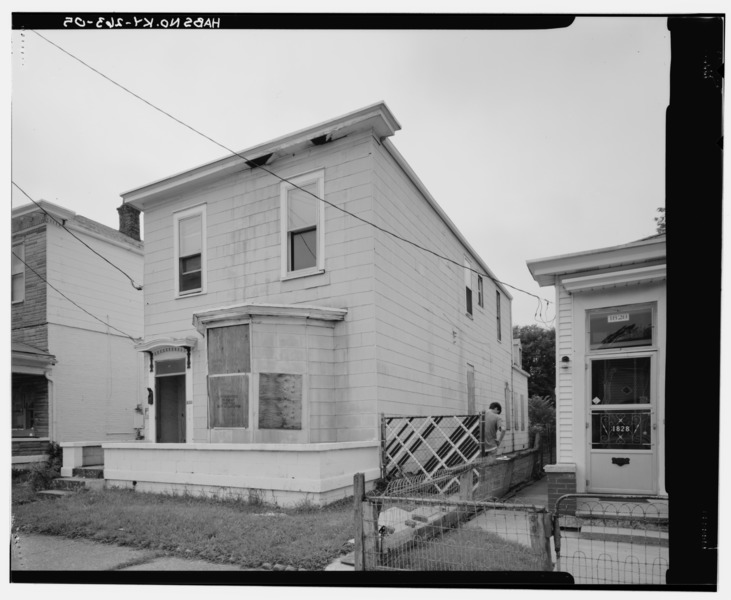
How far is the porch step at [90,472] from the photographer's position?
9.05m

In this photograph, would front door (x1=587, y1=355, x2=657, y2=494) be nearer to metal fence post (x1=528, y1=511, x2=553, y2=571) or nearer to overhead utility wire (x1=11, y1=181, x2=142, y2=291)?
metal fence post (x1=528, y1=511, x2=553, y2=571)

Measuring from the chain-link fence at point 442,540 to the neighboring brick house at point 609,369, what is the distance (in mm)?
1961

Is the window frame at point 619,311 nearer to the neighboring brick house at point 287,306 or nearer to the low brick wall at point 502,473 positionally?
the low brick wall at point 502,473

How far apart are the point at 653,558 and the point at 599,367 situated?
2.43 metres

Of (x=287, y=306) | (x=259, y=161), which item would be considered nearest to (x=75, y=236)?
(x=259, y=161)

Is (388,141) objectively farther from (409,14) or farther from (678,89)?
(678,89)

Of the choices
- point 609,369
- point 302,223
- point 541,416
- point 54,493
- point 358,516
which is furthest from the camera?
point 541,416

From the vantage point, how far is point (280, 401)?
29.1 ft

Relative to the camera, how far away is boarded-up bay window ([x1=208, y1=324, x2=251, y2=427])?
8.98m

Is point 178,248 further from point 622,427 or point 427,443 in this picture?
point 622,427

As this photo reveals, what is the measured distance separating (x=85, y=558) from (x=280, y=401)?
3.50 meters

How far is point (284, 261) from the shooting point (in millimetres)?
9445

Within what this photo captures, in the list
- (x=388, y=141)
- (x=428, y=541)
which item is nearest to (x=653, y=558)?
(x=428, y=541)

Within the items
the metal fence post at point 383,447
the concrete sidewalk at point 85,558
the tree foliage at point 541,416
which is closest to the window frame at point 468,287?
the tree foliage at point 541,416
